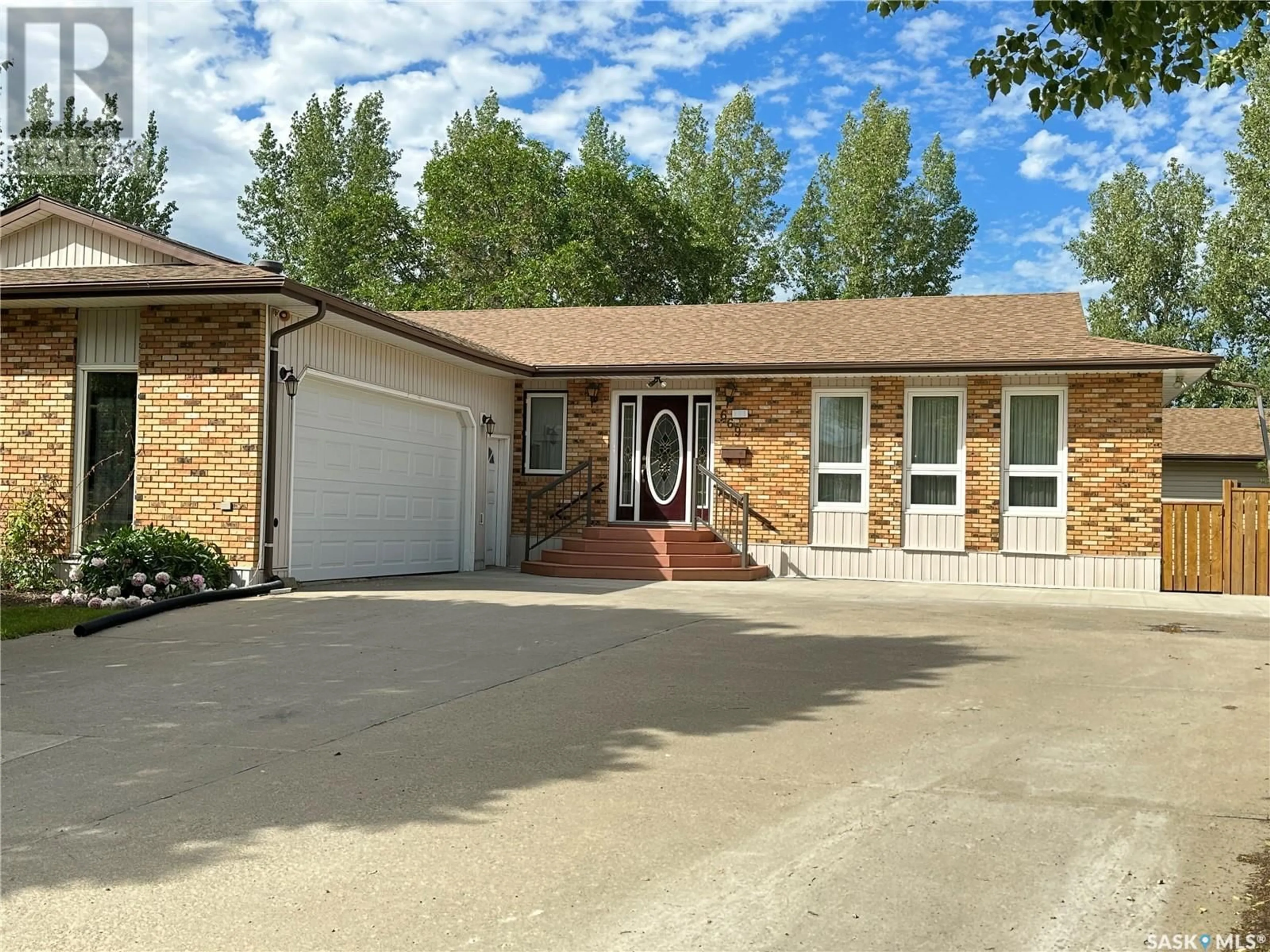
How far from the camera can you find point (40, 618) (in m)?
10.2

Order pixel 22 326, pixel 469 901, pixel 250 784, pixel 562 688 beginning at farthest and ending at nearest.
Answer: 1. pixel 22 326
2. pixel 562 688
3. pixel 250 784
4. pixel 469 901

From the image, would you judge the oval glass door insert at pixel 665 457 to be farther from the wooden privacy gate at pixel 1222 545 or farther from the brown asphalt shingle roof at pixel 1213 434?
the brown asphalt shingle roof at pixel 1213 434

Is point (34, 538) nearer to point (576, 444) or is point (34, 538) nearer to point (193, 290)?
point (193, 290)

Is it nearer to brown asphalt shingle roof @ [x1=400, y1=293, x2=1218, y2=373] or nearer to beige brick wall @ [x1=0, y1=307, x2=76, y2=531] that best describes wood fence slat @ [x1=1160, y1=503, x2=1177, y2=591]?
brown asphalt shingle roof @ [x1=400, y1=293, x2=1218, y2=373]

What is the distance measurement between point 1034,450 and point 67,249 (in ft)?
44.3

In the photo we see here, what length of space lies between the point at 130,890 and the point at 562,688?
3826 millimetres

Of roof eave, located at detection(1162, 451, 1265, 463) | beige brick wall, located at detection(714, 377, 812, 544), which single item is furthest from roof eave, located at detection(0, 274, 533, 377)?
roof eave, located at detection(1162, 451, 1265, 463)

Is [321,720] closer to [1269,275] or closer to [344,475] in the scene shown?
[344,475]

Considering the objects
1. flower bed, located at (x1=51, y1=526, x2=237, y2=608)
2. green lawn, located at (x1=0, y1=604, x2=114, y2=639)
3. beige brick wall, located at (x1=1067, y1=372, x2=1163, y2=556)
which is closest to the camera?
green lawn, located at (x1=0, y1=604, x2=114, y2=639)

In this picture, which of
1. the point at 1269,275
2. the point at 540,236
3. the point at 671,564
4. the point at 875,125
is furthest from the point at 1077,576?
the point at 875,125

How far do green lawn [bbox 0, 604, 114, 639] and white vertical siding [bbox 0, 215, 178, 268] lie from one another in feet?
15.0

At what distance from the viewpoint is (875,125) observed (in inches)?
1537

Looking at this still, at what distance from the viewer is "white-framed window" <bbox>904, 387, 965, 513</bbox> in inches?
661

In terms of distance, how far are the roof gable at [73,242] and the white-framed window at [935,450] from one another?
10.1 m
